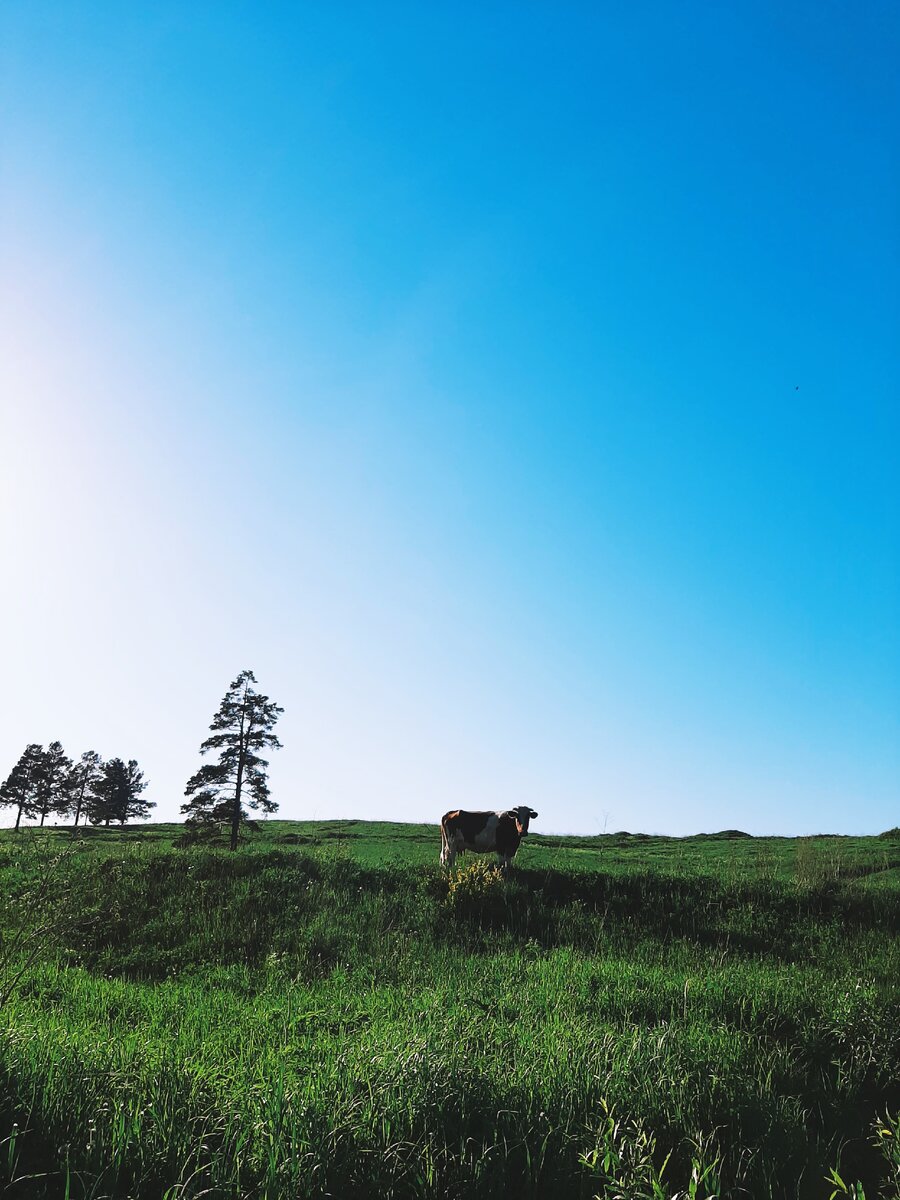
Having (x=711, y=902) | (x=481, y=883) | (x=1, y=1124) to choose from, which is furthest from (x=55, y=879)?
(x=711, y=902)

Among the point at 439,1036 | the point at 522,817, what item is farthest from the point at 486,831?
the point at 439,1036

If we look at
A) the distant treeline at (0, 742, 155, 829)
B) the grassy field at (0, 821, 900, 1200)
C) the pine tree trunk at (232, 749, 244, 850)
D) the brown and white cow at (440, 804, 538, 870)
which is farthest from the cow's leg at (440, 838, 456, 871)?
the distant treeline at (0, 742, 155, 829)

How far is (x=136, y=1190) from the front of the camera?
437 cm

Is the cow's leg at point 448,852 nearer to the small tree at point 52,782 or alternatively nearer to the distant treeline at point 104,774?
the distant treeline at point 104,774

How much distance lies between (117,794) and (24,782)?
8.92m

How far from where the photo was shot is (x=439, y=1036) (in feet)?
23.1

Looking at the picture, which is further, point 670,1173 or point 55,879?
point 55,879

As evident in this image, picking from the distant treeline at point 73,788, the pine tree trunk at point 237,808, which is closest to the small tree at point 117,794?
the distant treeline at point 73,788

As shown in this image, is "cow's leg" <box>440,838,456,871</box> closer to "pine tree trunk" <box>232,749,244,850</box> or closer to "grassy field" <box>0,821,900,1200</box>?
"grassy field" <box>0,821,900,1200</box>

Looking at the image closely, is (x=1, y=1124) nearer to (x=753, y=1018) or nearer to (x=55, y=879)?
(x=753, y=1018)

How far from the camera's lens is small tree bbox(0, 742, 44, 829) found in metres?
68.5

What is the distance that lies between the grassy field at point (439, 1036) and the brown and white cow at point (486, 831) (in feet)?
11.7

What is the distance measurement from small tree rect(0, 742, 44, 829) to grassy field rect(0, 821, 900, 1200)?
58851 millimetres

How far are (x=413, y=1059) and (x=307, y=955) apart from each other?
7660 mm
